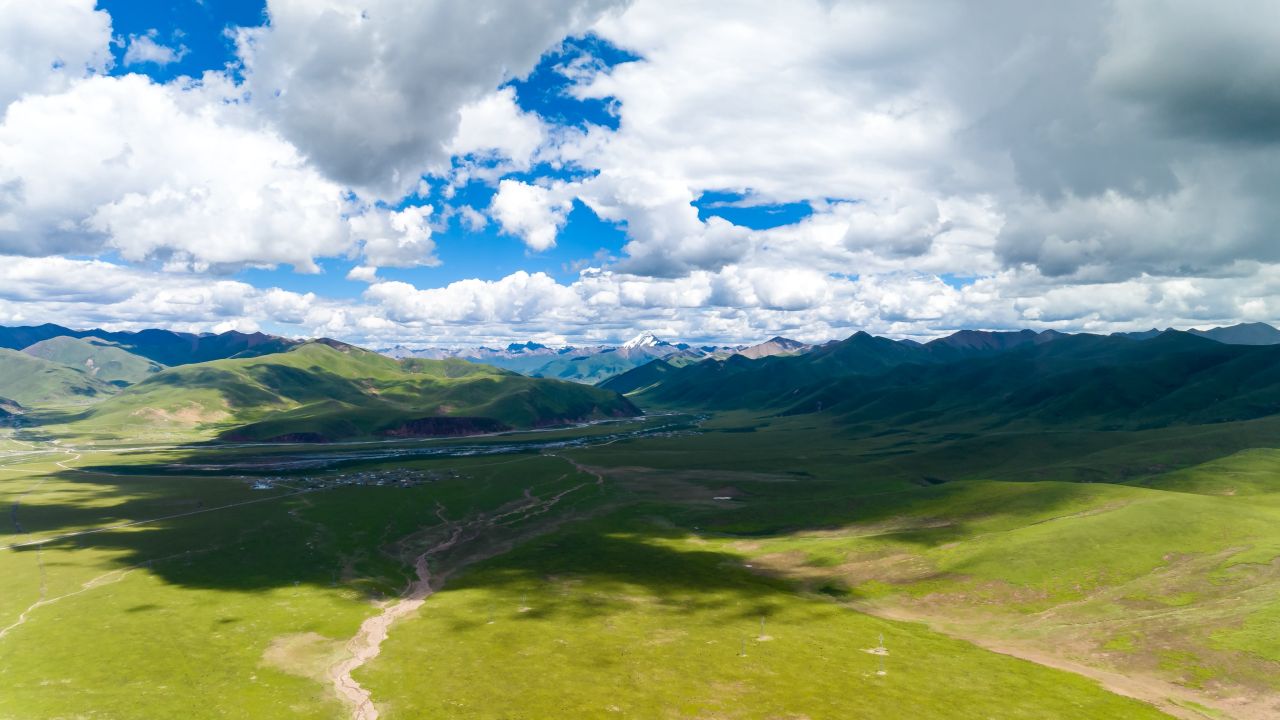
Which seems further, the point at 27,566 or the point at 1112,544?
the point at 27,566

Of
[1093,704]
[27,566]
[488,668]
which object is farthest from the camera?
[27,566]

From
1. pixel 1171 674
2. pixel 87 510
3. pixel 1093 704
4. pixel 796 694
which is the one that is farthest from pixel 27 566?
pixel 1171 674

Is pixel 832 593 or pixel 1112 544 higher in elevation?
pixel 1112 544

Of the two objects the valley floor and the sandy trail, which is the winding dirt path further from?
the valley floor

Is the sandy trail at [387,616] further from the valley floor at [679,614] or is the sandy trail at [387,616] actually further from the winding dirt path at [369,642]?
the valley floor at [679,614]

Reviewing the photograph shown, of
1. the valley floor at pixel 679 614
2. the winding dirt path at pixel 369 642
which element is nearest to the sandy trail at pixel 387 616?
the winding dirt path at pixel 369 642

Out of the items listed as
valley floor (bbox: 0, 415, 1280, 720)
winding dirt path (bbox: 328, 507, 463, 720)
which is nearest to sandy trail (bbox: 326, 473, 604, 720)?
winding dirt path (bbox: 328, 507, 463, 720)

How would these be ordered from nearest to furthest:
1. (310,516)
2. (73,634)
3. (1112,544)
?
(73,634)
(1112,544)
(310,516)

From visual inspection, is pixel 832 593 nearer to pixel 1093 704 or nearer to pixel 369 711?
pixel 1093 704
